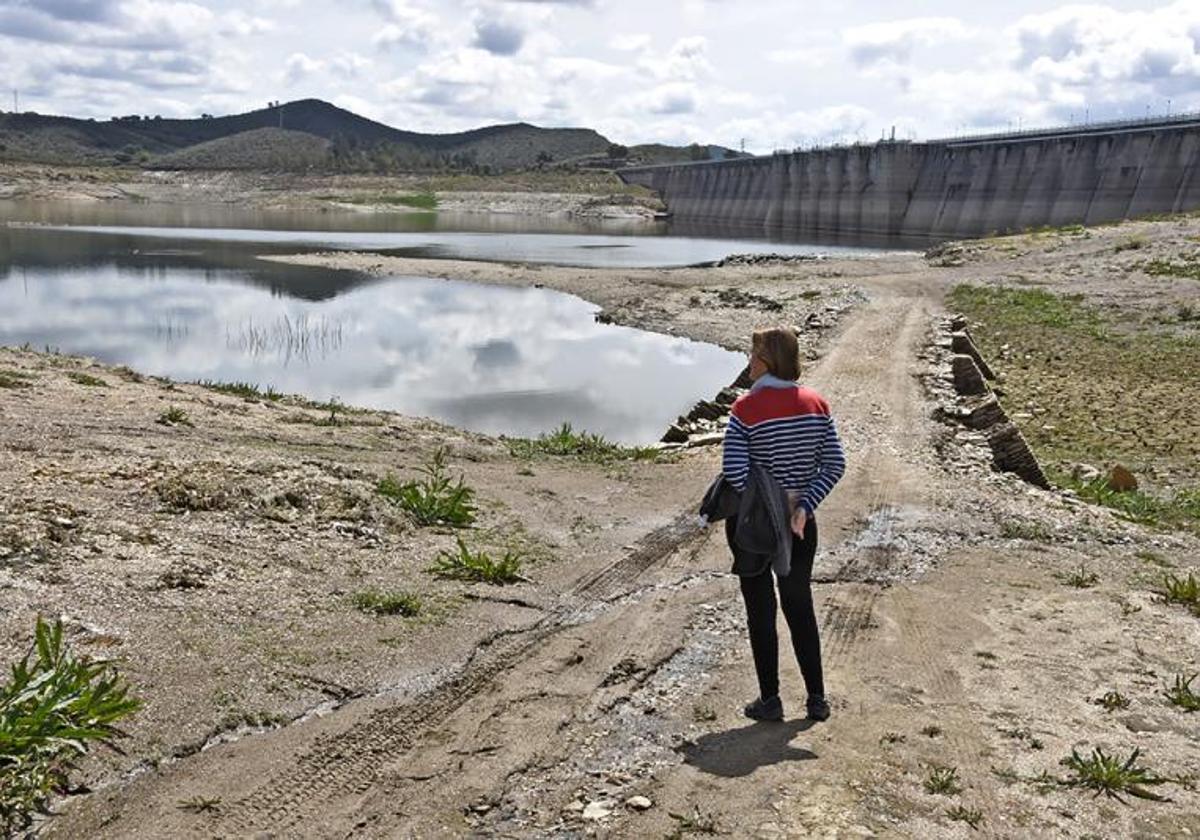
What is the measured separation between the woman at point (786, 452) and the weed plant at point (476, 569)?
328 cm

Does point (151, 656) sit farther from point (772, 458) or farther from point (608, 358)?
point (608, 358)

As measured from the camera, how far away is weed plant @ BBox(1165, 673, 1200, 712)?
22.4 feet

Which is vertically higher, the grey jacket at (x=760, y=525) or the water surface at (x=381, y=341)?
the grey jacket at (x=760, y=525)

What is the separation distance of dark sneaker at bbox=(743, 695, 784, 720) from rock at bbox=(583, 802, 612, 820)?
51.4 inches

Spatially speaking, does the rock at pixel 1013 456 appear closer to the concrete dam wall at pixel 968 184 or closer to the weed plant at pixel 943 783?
the weed plant at pixel 943 783

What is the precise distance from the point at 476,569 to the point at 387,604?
1.13m

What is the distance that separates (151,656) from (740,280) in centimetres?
4416

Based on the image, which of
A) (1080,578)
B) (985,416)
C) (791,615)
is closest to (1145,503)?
(985,416)

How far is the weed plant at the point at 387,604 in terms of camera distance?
8203 mm

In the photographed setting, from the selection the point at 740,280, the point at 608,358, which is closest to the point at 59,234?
the point at 740,280

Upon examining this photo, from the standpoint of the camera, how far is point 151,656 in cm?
686

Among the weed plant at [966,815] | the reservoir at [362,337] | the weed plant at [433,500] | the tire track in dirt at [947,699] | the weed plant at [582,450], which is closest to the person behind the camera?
the weed plant at [966,815]

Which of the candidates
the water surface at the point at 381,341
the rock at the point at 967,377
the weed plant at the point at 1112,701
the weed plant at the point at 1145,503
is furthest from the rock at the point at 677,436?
the weed plant at the point at 1112,701

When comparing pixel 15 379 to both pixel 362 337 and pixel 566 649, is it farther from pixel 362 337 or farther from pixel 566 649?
pixel 362 337
